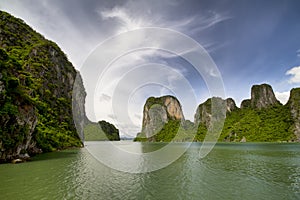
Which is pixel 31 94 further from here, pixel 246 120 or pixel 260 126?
pixel 246 120

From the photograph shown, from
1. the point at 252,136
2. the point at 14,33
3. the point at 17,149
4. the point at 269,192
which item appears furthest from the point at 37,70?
the point at 252,136

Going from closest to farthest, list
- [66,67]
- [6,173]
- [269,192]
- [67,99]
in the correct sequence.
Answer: [269,192], [6,173], [67,99], [66,67]

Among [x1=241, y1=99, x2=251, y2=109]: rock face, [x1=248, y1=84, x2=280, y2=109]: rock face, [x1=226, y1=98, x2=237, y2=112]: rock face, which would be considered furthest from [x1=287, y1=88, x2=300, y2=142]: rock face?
[x1=226, y1=98, x2=237, y2=112]: rock face

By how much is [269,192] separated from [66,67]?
329 feet

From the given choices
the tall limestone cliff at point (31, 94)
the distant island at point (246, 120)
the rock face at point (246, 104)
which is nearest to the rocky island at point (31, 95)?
the tall limestone cliff at point (31, 94)

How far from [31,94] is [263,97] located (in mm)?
171189

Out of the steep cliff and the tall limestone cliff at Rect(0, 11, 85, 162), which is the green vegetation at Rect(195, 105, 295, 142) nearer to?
the steep cliff

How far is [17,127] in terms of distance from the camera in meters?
31.7

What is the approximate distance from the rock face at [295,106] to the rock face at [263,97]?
720 inches

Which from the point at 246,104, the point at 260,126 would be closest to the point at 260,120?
the point at 260,126

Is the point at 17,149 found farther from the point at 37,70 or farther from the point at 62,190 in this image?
the point at 37,70

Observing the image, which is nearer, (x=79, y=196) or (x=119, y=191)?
(x=79, y=196)

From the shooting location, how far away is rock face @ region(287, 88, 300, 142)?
130 meters

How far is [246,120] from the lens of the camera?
162750 mm
